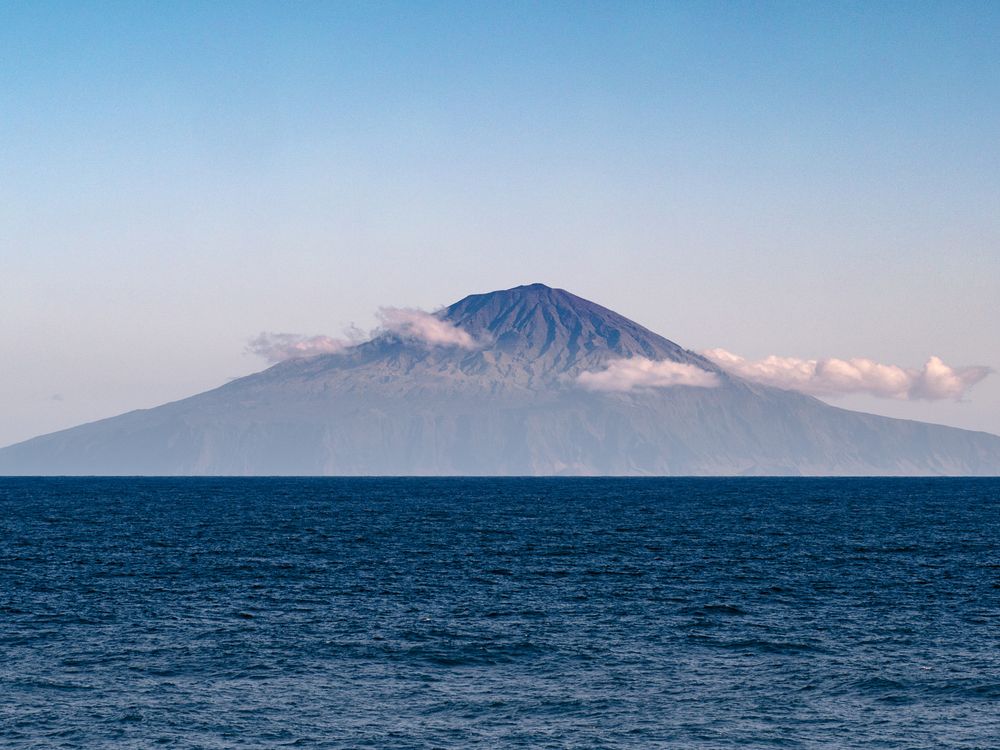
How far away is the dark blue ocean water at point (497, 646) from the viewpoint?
128 ft

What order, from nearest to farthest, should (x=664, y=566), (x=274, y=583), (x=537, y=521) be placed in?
1. (x=274, y=583)
2. (x=664, y=566)
3. (x=537, y=521)

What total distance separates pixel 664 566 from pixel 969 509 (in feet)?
400

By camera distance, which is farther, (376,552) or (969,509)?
(969,509)

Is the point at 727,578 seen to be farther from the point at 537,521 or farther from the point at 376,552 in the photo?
the point at 537,521

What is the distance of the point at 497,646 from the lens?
170 ft

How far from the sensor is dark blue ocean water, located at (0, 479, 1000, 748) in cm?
3906

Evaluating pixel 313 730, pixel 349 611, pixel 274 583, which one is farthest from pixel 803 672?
pixel 274 583

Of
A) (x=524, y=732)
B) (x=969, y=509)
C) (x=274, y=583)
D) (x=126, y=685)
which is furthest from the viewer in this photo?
(x=969, y=509)

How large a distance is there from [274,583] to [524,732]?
38.5 m

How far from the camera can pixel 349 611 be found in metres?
61.9

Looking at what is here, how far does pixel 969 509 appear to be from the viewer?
624ft

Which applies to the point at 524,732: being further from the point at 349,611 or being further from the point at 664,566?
the point at 664,566

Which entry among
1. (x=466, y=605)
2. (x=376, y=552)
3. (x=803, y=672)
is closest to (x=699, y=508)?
(x=376, y=552)

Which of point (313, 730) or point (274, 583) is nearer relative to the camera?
point (313, 730)
